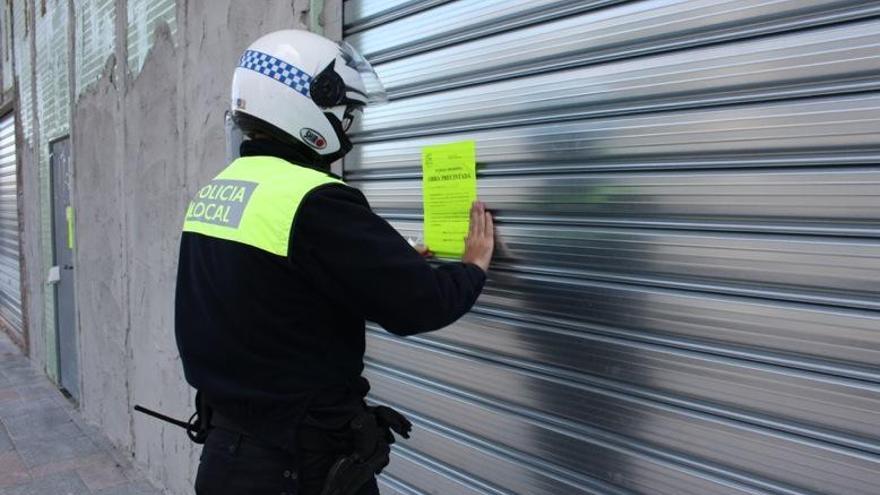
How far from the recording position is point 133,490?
4.82m

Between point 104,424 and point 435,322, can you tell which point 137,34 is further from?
point 435,322

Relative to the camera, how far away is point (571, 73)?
198cm

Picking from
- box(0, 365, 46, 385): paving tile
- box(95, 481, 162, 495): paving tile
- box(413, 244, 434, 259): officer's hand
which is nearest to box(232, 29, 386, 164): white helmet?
box(413, 244, 434, 259): officer's hand

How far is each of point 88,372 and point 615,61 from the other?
20.1 ft

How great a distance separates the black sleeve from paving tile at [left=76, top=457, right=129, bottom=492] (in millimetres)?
4266

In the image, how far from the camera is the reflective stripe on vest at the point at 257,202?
1.73 meters

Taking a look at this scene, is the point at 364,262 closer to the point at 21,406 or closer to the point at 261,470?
the point at 261,470

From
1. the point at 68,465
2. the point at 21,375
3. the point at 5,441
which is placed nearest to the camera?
the point at 68,465

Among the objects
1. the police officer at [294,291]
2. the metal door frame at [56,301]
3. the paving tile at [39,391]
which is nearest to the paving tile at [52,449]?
the metal door frame at [56,301]

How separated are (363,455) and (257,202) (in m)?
0.82

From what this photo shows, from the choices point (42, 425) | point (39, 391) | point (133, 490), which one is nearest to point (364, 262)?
point (133, 490)

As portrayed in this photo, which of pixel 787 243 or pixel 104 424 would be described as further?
pixel 104 424

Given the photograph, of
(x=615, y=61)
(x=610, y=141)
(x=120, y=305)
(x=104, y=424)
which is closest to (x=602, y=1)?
(x=615, y=61)

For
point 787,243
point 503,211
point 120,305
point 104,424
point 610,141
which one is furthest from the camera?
point 104,424
